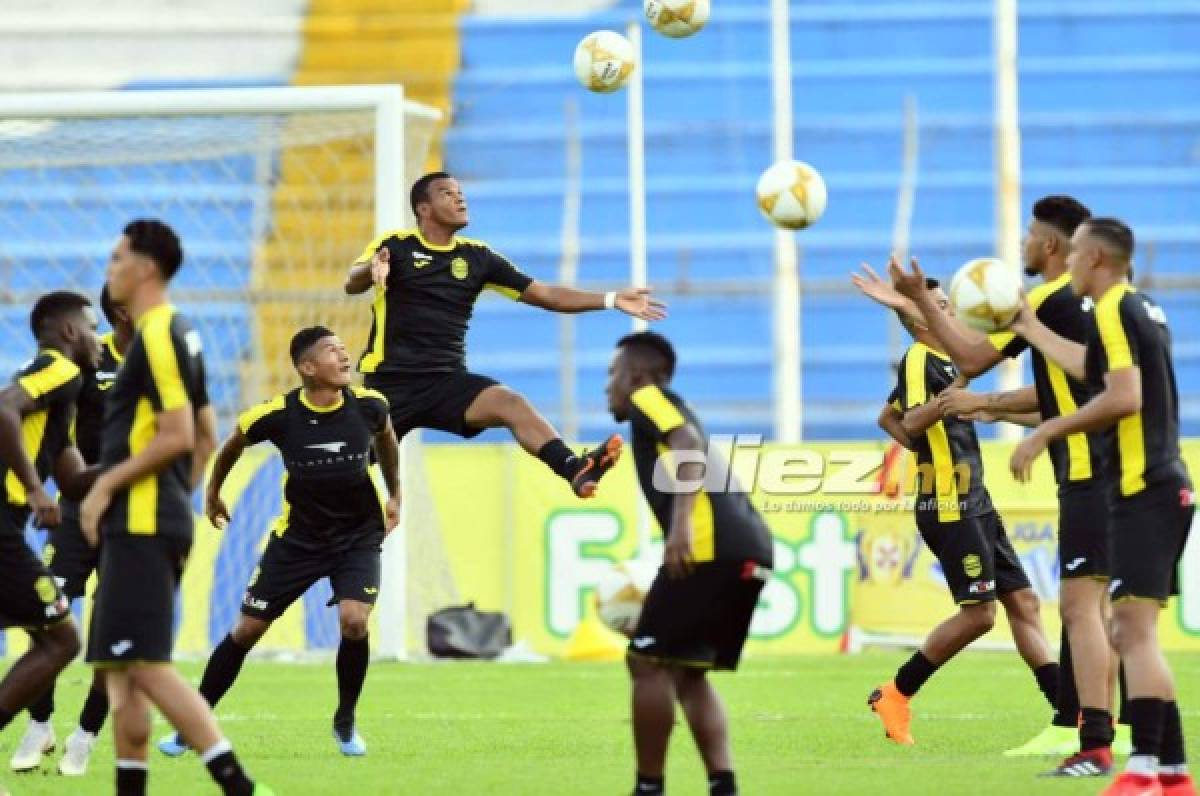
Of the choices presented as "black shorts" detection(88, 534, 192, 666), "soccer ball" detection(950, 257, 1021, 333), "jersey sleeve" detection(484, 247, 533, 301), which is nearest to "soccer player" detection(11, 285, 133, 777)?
"jersey sleeve" detection(484, 247, 533, 301)

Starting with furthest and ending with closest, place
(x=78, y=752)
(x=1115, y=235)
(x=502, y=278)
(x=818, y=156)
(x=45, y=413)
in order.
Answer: (x=818, y=156) → (x=502, y=278) → (x=78, y=752) → (x=45, y=413) → (x=1115, y=235)

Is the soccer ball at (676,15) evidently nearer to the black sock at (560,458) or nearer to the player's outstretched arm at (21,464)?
the black sock at (560,458)

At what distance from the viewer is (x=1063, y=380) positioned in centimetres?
913

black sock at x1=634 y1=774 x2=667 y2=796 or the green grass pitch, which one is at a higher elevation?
black sock at x1=634 y1=774 x2=667 y2=796

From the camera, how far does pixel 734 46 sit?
Answer: 3128 centimetres

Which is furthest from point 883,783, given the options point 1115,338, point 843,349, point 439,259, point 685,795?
point 843,349

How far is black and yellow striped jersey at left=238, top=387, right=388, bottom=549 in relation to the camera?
11.0 m

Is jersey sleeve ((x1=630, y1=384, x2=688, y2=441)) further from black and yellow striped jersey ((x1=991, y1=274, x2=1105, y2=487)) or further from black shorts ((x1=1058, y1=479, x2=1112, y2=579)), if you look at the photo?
black shorts ((x1=1058, y1=479, x2=1112, y2=579))

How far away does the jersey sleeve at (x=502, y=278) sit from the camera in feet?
38.3

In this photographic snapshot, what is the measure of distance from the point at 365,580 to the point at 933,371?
3219 millimetres

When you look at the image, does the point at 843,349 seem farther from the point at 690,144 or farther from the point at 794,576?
the point at 794,576

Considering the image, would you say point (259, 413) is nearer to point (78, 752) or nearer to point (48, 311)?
point (78, 752)

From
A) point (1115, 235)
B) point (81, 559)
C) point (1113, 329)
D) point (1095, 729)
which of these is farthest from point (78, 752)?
point (1115, 235)

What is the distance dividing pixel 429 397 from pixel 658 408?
407 centimetres
